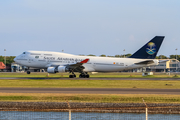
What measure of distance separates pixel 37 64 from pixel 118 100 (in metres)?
37.9

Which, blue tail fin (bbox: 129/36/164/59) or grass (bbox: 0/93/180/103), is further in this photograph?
blue tail fin (bbox: 129/36/164/59)

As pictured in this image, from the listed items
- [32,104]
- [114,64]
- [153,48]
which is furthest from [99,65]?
[32,104]

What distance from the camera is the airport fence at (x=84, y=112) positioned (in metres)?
18.0

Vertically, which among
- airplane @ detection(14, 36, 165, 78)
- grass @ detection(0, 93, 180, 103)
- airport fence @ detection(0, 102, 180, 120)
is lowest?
airport fence @ detection(0, 102, 180, 120)

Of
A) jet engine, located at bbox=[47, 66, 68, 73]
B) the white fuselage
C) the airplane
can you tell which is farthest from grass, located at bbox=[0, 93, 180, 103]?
the white fuselage

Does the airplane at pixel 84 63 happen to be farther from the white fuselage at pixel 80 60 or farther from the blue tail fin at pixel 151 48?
the blue tail fin at pixel 151 48

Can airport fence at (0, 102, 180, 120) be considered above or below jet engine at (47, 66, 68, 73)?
below

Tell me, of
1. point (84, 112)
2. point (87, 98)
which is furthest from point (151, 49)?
point (84, 112)

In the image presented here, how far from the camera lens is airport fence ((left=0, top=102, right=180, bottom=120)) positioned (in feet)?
59.1

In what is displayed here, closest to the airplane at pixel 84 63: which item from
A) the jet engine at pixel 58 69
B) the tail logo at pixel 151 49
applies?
the tail logo at pixel 151 49

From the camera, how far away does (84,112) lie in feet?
68.1

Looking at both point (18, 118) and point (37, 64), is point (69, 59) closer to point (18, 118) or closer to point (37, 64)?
point (37, 64)

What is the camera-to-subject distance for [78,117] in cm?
1814

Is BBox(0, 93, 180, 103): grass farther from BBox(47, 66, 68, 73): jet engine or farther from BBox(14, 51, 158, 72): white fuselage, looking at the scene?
BBox(14, 51, 158, 72): white fuselage
